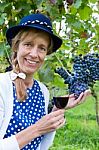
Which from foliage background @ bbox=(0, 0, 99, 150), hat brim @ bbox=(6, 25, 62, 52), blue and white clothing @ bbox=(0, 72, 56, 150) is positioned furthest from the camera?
foliage background @ bbox=(0, 0, 99, 150)

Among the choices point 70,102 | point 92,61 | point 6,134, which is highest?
point 92,61

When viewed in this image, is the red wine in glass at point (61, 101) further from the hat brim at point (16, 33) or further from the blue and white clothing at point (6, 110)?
the hat brim at point (16, 33)

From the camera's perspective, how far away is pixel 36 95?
2.11 metres

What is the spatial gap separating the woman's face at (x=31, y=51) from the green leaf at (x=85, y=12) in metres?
0.45

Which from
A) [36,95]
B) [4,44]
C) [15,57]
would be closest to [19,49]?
[15,57]

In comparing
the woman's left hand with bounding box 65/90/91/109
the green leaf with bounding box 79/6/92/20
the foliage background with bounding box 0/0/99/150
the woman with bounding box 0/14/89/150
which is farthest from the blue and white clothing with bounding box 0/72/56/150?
the green leaf with bounding box 79/6/92/20

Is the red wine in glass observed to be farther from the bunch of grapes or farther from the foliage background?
the foliage background

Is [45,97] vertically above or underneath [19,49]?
underneath

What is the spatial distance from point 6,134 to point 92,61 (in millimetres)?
484

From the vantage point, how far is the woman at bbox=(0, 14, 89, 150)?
6.18 ft

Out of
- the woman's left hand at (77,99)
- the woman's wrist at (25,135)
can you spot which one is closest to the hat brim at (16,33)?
the woman's left hand at (77,99)

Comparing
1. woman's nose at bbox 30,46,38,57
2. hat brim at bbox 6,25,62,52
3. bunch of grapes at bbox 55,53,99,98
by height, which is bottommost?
bunch of grapes at bbox 55,53,99,98

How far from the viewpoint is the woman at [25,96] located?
1885 mm

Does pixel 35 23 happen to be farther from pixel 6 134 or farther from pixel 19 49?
pixel 6 134
